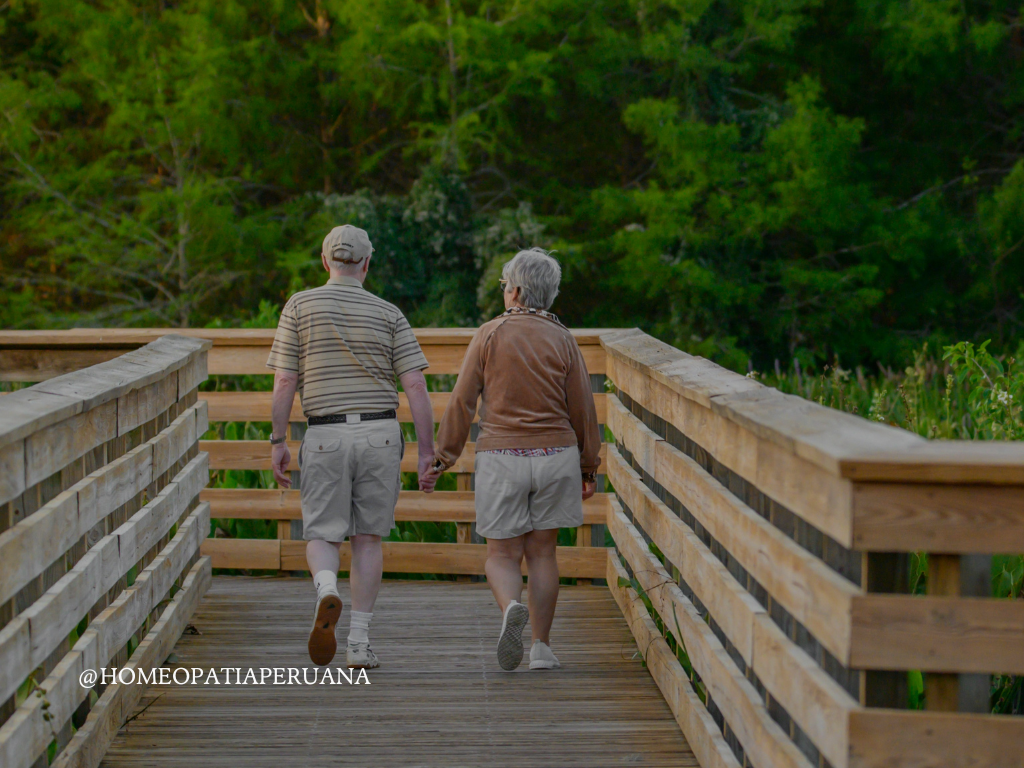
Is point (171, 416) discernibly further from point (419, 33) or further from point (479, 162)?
point (479, 162)

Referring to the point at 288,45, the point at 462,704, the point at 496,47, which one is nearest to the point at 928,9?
the point at 496,47

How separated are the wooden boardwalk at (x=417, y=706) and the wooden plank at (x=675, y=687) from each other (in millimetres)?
64

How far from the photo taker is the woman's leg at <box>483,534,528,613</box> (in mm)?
4273

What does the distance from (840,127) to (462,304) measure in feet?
21.6

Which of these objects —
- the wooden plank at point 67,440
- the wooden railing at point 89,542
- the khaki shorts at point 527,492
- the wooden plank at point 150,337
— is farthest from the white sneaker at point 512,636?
the wooden plank at point 150,337

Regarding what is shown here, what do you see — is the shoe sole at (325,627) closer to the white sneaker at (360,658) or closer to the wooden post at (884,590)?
the white sneaker at (360,658)

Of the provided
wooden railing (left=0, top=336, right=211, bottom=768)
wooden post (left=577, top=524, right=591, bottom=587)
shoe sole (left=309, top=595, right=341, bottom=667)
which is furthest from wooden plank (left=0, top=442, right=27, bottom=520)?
wooden post (left=577, top=524, right=591, bottom=587)

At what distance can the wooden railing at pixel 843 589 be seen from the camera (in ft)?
6.75

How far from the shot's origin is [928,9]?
748 inches

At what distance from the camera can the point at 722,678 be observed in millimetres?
3088

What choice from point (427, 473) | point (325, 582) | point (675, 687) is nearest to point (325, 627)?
point (325, 582)

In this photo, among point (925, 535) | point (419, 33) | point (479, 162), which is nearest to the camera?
point (925, 535)

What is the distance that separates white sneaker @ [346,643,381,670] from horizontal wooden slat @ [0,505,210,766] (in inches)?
28.6

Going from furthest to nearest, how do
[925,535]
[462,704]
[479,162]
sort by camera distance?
[479,162], [462,704], [925,535]
